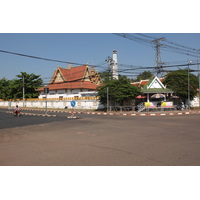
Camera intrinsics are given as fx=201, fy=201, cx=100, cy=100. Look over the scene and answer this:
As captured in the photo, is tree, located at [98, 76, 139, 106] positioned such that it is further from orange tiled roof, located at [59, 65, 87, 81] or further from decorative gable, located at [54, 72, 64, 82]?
decorative gable, located at [54, 72, 64, 82]

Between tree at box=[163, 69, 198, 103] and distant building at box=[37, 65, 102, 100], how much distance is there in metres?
13.8

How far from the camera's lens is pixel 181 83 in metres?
30.4

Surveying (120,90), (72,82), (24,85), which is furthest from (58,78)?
(120,90)

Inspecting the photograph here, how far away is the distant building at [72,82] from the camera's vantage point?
39.9 meters

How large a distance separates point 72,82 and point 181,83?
22204 mm

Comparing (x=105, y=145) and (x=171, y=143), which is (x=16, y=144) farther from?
(x=171, y=143)

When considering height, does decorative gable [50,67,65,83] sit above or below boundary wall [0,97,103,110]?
above

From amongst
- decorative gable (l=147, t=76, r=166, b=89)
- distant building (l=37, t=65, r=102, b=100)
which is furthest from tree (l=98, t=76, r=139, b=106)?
distant building (l=37, t=65, r=102, b=100)

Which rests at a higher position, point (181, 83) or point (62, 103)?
point (181, 83)

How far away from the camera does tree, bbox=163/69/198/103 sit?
30188mm

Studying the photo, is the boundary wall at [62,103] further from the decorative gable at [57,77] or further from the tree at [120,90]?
the decorative gable at [57,77]

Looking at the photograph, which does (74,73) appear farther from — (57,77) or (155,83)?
(155,83)

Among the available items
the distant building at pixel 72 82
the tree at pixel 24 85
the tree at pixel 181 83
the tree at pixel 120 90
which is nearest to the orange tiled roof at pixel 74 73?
the distant building at pixel 72 82

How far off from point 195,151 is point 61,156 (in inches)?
146
